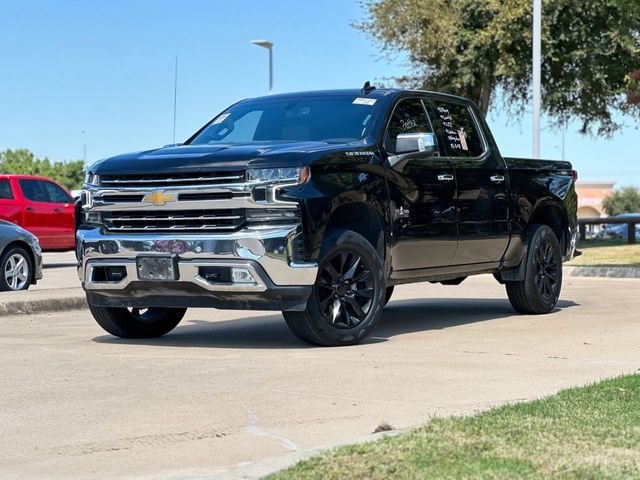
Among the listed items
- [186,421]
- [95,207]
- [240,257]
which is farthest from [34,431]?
[95,207]

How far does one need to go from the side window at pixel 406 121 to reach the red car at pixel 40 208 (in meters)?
13.9

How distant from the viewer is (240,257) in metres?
8.97

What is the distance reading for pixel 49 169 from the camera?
160 meters

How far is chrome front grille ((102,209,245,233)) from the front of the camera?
9.08 meters

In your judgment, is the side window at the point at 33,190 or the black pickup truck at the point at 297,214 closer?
the black pickup truck at the point at 297,214

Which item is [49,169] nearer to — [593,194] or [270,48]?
[593,194]

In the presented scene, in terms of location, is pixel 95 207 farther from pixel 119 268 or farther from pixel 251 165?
pixel 251 165

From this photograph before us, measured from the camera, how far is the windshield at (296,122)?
33.6 ft

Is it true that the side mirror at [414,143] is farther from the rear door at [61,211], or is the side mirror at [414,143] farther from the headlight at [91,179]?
the rear door at [61,211]

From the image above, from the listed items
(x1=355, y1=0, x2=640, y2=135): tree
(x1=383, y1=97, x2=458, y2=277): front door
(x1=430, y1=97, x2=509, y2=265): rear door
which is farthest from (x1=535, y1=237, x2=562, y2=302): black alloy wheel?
(x1=355, y1=0, x2=640, y2=135): tree

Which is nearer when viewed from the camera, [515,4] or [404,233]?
[404,233]

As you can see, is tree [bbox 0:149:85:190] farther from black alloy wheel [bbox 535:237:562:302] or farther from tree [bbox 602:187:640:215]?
black alloy wheel [bbox 535:237:562:302]

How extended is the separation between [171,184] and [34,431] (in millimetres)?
3403

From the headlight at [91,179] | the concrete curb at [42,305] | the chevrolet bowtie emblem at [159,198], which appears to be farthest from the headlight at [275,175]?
the concrete curb at [42,305]
